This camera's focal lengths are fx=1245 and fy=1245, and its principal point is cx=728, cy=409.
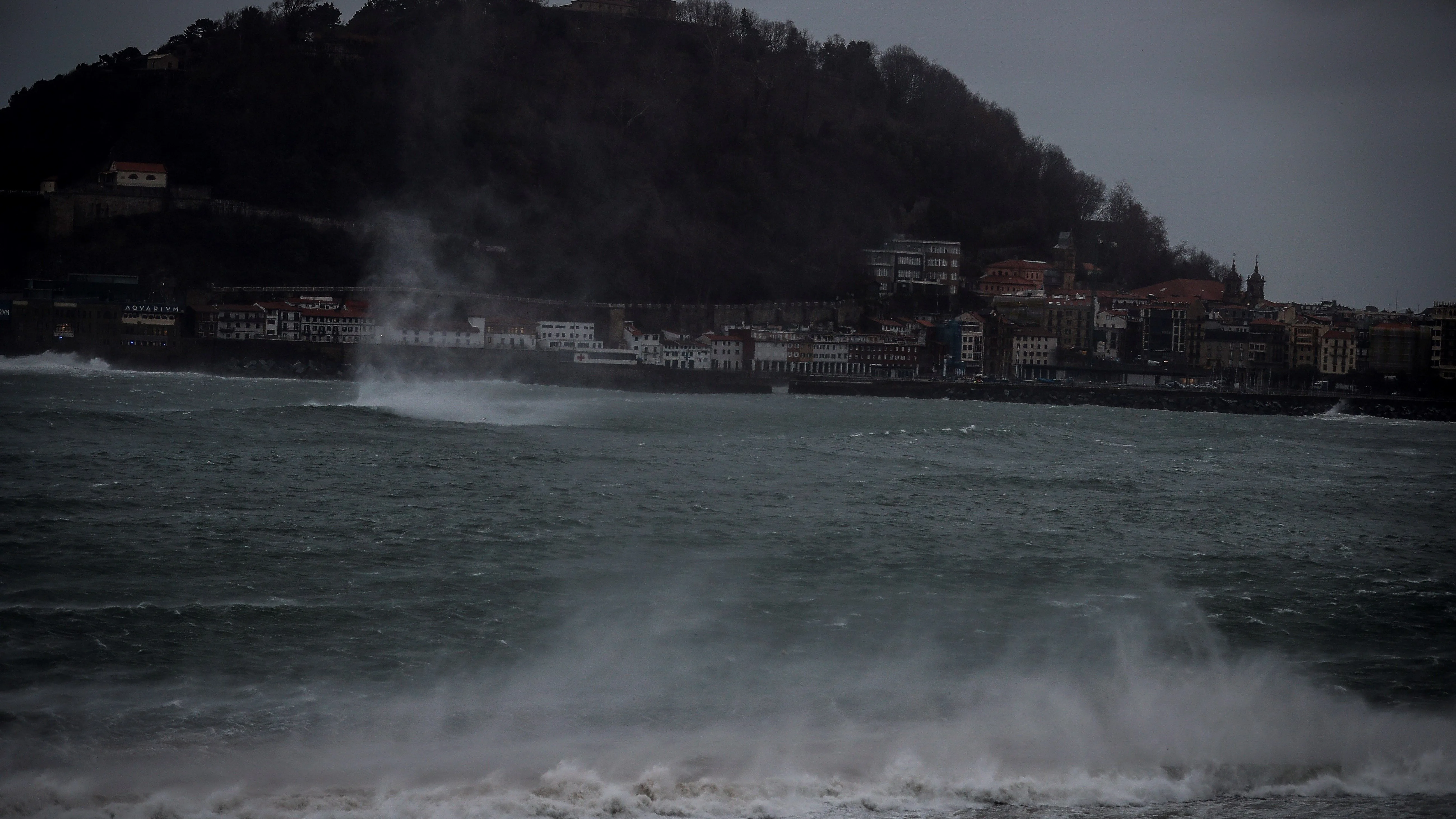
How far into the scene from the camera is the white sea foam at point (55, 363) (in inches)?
1677

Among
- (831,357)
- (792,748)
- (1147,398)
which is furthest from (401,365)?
(792,748)

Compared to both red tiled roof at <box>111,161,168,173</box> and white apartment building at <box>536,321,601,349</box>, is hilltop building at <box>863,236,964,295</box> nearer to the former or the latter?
white apartment building at <box>536,321,601,349</box>

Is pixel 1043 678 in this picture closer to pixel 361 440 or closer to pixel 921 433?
pixel 361 440

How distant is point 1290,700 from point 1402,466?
21313mm

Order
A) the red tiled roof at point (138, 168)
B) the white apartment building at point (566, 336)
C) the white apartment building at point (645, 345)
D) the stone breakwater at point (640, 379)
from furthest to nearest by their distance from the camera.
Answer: the red tiled roof at point (138, 168) < the white apartment building at point (645, 345) < the white apartment building at point (566, 336) < the stone breakwater at point (640, 379)

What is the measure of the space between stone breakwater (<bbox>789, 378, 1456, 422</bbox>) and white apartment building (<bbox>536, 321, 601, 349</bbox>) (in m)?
9.92

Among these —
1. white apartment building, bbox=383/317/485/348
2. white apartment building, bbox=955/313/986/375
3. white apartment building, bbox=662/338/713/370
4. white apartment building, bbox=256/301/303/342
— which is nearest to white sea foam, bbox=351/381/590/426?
white apartment building, bbox=383/317/485/348

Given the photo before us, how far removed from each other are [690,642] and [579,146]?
2567 inches

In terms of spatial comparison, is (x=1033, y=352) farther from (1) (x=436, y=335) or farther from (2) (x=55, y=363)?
(2) (x=55, y=363)

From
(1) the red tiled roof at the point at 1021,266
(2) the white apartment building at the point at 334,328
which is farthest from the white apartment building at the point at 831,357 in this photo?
(2) the white apartment building at the point at 334,328

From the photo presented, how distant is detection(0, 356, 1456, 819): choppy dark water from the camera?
728 centimetres

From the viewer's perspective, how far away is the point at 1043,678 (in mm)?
9328

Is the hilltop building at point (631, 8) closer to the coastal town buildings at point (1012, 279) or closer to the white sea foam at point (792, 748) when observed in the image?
the coastal town buildings at point (1012, 279)

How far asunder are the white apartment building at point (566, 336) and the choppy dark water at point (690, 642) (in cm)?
3496
